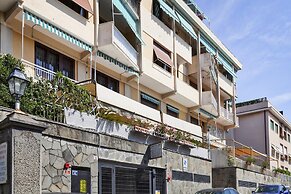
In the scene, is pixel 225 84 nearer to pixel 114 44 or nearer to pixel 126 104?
pixel 126 104

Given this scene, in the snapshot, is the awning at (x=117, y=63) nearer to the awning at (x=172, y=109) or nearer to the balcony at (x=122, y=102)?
the balcony at (x=122, y=102)

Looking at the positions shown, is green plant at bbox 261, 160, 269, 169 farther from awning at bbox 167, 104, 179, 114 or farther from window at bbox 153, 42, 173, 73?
window at bbox 153, 42, 173, 73

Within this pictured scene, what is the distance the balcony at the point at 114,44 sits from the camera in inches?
875

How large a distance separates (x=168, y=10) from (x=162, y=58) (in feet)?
11.1

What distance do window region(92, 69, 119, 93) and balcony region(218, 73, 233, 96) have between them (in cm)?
1627

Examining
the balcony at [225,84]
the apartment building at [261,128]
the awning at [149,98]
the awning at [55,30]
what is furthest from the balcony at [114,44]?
the apartment building at [261,128]

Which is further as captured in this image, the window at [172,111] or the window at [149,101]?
the window at [172,111]

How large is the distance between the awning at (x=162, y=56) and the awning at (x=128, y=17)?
291 cm

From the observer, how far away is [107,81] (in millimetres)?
25219

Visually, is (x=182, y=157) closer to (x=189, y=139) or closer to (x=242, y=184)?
(x=189, y=139)

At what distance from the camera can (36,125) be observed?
9.83 meters

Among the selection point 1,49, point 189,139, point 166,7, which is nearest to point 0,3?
point 1,49

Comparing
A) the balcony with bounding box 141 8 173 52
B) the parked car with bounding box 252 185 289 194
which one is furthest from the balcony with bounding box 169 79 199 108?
the parked car with bounding box 252 185 289 194

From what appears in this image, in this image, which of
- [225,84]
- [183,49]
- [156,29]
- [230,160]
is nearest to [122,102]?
[156,29]
